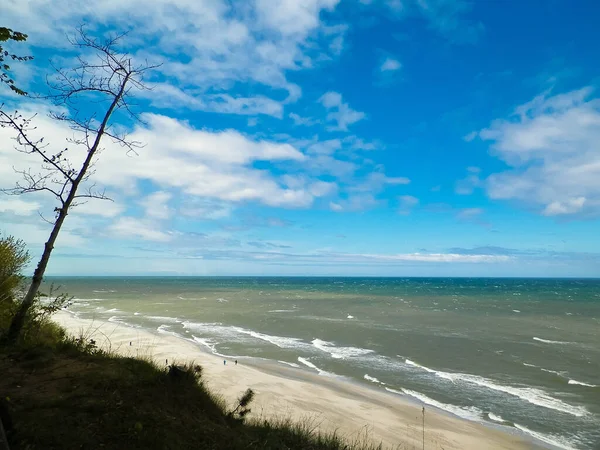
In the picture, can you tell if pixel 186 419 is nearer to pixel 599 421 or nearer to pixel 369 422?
pixel 369 422

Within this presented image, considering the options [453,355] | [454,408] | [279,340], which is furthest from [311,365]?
[453,355]

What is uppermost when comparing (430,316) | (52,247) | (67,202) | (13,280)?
(67,202)

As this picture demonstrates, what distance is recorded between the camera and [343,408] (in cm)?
1584

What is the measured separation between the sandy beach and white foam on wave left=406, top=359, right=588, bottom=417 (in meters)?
4.52

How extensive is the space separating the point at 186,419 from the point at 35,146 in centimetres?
698

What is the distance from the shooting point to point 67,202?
367 inches

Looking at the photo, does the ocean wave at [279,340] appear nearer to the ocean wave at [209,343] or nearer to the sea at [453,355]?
the sea at [453,355]

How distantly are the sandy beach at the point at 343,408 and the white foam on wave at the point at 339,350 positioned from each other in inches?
196

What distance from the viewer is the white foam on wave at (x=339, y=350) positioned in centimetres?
2631

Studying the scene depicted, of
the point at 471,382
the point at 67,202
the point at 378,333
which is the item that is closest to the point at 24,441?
the point at 67,202

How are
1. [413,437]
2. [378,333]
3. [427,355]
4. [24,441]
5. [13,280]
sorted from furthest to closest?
[378,333] → [427,355] → [413,437] → [13,280] → [24,441]

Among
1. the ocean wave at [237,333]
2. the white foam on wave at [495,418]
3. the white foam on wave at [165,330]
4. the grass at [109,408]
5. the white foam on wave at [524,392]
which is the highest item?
the grass at [109,408]

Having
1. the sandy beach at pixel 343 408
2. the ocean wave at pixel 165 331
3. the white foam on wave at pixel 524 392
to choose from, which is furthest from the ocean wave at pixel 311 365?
the ocean wave at pixel 165 331

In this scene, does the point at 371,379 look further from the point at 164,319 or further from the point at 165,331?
the point at 164,319
